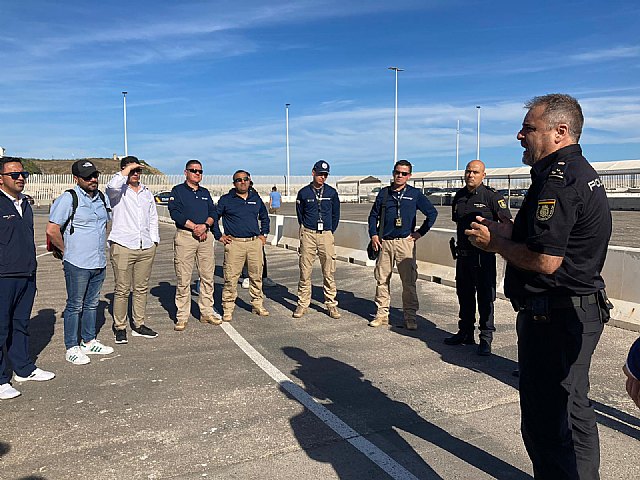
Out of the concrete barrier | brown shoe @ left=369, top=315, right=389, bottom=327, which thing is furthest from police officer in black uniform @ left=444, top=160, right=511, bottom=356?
the concrete barrier

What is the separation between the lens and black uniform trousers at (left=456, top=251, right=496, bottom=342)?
6531 mm

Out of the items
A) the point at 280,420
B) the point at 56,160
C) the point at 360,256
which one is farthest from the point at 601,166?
the point at 56,160

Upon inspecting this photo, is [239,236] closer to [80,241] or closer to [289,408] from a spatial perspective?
[80,241]

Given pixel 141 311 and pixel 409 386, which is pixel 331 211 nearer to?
pixel 141 311

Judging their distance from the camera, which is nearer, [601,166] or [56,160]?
[601,166]

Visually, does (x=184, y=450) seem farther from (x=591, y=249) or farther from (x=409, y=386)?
(x=591, y=249)

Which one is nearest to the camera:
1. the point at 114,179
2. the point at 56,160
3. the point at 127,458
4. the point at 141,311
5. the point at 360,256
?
the point at 127,458

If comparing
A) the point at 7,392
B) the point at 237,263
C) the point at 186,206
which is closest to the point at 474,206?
the point at 237,263

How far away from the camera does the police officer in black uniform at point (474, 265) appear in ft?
21.5

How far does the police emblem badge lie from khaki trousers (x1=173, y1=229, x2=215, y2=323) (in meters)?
5.89

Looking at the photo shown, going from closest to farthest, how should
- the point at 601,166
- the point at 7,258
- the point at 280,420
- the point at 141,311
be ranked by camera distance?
1. the point at 280,420
2. the point at 7,258
3. the point at 141,311
4. the point at 601,166

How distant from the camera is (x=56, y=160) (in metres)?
107

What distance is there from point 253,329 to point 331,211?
2226 mm

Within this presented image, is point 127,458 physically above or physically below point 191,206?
below
